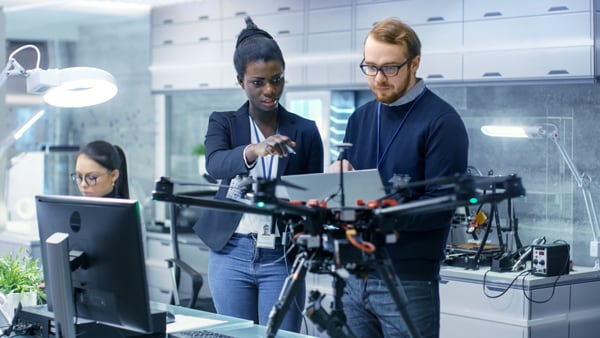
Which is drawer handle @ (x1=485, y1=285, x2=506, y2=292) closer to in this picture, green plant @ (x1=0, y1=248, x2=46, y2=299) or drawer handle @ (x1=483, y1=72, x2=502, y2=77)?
drawer handle @ (x1=483, y1=72, x2=502, y2=77)

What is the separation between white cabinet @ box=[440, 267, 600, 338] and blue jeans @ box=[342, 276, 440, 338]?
199cm

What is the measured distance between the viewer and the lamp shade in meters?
2.93

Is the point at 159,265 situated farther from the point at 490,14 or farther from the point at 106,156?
the point at 490,14

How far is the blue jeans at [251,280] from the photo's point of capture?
9.41 ft

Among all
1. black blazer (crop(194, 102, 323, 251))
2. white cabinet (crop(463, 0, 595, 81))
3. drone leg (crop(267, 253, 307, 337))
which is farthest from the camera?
white cabinet (crop(463, 0, 595, 81))

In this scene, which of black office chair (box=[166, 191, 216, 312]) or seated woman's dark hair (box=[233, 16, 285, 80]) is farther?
black office chair (box=[166, 191, 216, 312])

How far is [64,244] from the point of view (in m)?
2.23

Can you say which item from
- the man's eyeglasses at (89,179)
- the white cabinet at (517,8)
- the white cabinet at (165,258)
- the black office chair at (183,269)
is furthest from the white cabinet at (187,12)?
the man's eyeglasses at (89,179)

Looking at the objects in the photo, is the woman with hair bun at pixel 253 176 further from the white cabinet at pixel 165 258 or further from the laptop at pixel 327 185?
the white cabinet at pixel 165 258

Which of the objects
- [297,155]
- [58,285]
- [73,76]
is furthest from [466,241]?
[58,285]

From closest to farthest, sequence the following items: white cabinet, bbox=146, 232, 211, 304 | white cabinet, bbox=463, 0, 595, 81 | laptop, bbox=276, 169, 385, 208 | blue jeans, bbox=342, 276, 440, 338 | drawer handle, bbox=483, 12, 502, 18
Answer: laptop, bbox=276, 169, 385, 208 < blue jeans, bbox=342, 276, 440, 338 < white cabinet, bbox=463, 0, 595, 81 < drawer handle, bbox=483, 12, 502, 18 < white cabinet, bbox=146, 232, 211, 304

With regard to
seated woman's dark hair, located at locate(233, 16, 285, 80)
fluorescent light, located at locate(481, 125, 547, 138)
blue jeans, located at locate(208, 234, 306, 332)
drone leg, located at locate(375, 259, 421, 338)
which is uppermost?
seated woman's dark hair, located at locate(233, 16, 285, 80)

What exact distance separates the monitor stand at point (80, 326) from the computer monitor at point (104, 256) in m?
0.08

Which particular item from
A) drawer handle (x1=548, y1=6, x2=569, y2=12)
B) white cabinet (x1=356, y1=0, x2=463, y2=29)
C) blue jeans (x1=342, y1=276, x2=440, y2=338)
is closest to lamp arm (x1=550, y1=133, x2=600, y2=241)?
drawer handle (x1=548, y1=6, x2=569, y2=12)
